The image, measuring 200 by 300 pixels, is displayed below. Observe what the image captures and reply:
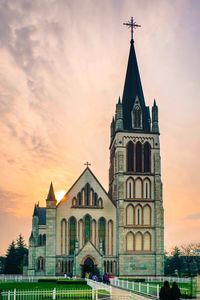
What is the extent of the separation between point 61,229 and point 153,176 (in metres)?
16.2

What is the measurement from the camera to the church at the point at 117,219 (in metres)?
68.8

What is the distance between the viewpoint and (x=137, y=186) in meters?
73.2

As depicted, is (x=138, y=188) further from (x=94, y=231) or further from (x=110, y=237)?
(x=94, y=231)

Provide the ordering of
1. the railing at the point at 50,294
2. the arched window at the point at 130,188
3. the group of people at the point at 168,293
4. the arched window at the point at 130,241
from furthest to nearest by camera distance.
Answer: the arched window at the point at 130,188 → the arched window at the point at 130,241 → the railing at the point at 50,294 → the group of people at the point at 168,293

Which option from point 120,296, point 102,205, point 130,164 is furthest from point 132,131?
point 120,296

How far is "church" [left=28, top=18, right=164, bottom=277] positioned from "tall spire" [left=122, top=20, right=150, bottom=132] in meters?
0.21

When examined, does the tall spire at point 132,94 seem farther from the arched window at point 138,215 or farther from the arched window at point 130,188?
the arched window at point 138,215

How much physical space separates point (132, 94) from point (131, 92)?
457 mm

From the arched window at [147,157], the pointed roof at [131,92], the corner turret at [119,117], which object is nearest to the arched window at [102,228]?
the arched window at [147,157]

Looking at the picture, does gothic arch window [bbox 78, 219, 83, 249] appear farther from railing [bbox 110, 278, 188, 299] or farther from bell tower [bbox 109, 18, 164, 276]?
railing [bbox 110, 278, 188, 299]

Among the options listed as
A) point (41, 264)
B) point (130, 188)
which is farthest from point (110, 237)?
point (41, 264)

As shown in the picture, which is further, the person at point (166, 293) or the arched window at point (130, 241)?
the arched window at point (130, 241)

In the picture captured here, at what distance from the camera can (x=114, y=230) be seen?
2800 inches

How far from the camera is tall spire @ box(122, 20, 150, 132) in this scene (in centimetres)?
7606
